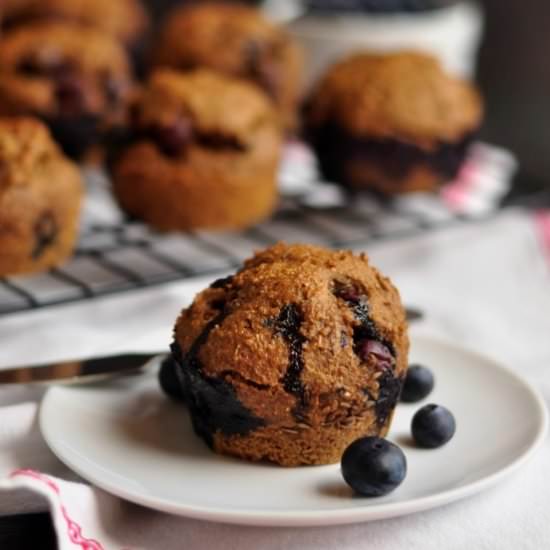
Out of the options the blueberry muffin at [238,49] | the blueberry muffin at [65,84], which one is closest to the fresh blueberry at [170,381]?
the blueberry muffin at [65,84]

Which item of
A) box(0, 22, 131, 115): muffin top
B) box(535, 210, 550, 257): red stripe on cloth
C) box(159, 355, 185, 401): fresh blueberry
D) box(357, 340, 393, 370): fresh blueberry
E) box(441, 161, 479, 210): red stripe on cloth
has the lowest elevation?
box(535, 210, 550, 257): red stripe on cloth

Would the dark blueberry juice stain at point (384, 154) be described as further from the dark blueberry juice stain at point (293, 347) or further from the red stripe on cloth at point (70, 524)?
the red stripe on cloth at point (70, 524)

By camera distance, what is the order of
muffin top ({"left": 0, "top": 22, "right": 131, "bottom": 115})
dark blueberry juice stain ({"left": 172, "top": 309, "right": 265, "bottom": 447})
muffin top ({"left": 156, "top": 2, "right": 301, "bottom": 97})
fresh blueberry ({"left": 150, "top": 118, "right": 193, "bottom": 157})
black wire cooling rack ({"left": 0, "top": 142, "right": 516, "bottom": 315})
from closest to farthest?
dark blueberry juice stain ({"left": 172, "top": 309, "right": 265, "bottom": 447}) < black wire cooling rack ({"left": 0, "top": 142, "right": 516, "bottom": 315}) < fresh blueberry ({"left": 150, "top": 118, "right": 193, "bottom": 157}) < muffin top ({"left": 0, "top": 22, "right": 131, "bottom": 115}) < muffin top ({"left": 156, "top": 2, "right": 301, "bottom": 97})

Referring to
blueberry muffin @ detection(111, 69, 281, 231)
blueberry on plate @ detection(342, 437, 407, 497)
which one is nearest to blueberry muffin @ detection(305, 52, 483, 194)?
blueberry muffin @ detection(111, 69, 281, 231)

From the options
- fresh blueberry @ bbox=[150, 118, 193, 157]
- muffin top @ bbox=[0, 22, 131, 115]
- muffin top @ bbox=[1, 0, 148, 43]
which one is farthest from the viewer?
muffin top @ bbox=[1, 0, 148, 43]

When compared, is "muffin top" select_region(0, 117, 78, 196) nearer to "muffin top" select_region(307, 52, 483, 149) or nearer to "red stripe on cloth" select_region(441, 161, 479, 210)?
"muffin top" select_region(307, 52, 483, 149)

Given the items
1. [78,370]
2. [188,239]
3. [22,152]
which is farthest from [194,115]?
[78,370]

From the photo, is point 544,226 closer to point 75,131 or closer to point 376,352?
point 75,131
